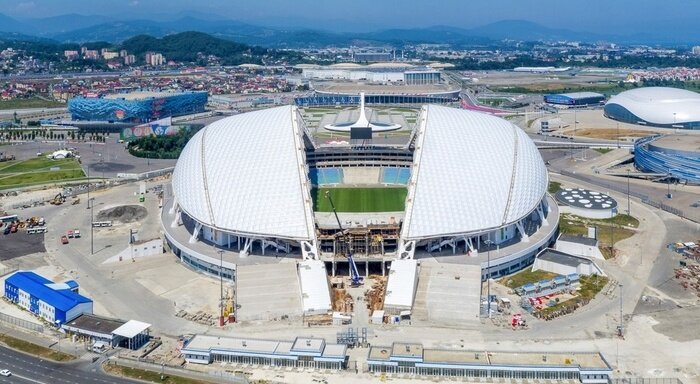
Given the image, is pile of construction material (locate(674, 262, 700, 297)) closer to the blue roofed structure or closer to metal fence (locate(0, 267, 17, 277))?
the blue roofed structure

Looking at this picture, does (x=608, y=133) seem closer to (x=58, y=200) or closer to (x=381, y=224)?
(x=381, y=224)

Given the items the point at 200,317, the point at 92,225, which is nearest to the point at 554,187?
the point at 200,317

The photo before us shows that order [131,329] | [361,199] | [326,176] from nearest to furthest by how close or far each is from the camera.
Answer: [131,329]
[361,199]
[326,176]

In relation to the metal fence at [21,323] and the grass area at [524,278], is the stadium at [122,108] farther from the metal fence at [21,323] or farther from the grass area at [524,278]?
the grass area at [524,278]

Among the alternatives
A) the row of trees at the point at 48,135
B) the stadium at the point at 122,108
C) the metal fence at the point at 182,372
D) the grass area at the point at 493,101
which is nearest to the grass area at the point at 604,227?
the metal fence at the point at 182,372

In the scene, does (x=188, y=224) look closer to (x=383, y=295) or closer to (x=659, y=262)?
(x=383, y=295)
